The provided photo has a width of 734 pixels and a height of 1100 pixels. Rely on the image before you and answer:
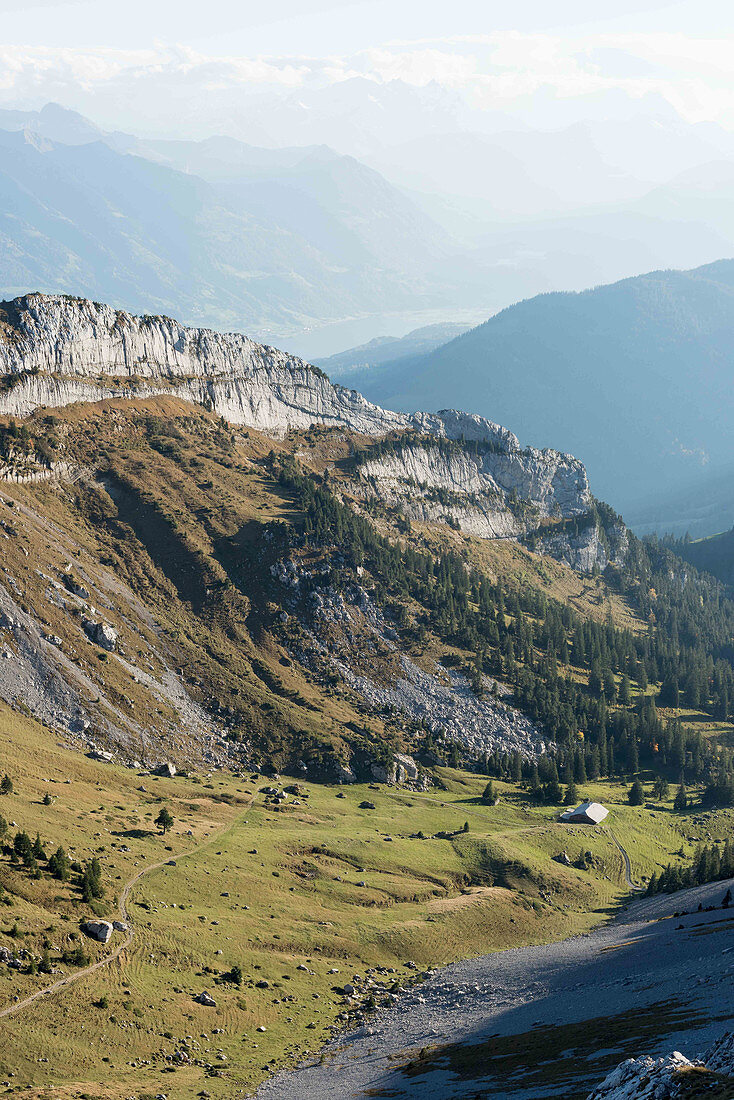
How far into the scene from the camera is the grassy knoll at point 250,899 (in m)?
75.4

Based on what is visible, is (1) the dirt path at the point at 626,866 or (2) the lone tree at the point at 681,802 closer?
(1) the dirt path at the point at 626,866

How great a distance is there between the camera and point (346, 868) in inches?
5157

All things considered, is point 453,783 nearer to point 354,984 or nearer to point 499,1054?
point 354,984

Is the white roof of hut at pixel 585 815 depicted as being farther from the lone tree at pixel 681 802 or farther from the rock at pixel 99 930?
the rock at pixel 99 930

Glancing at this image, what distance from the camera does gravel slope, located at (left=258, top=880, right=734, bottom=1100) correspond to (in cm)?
6284

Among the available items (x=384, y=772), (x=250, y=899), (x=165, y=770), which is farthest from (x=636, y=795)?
(x=250, y=899)

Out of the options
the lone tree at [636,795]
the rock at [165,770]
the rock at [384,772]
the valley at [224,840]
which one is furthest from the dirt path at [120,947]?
the lone tree at [636,795]

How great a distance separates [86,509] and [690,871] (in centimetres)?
13687

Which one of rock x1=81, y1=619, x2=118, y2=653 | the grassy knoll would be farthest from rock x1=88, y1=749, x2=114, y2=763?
rock x1=81, y1=619, x2=118, y2=653

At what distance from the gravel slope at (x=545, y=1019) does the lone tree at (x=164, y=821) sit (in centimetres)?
3875

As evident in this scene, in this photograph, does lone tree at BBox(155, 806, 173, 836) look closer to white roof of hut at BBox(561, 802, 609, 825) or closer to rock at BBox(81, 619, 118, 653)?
rock at BBox(81, 619, 118, 653)

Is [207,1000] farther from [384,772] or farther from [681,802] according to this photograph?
[681,802]

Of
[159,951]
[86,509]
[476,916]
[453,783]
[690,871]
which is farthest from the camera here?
[86,509]

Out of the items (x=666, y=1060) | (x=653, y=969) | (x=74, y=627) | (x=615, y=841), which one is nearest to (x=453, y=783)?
(x=615, y=841)
